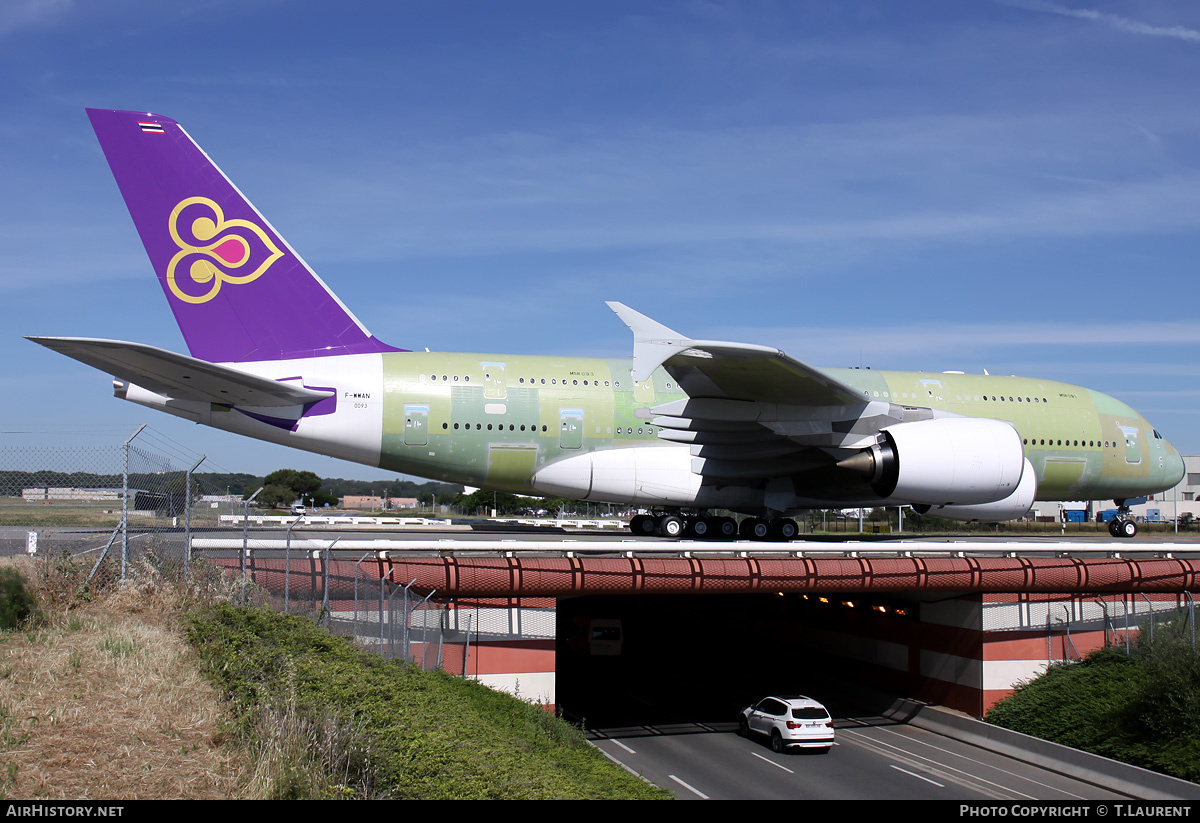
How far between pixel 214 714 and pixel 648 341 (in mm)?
11005

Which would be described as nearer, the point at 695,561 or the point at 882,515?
the point at 695,561

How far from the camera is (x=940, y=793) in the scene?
16281mm

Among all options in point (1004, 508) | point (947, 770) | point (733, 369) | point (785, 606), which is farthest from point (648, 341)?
point (785, 606)

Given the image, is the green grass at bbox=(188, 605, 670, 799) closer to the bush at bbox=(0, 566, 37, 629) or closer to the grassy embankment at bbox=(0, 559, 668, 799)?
the grassy embankment at bbox=(0, 559, 668, 799)

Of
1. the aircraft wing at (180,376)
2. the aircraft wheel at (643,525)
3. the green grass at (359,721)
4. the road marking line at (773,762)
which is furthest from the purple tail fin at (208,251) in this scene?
the road marking line at (773,762)

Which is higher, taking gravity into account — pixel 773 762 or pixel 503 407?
pixel 503 407

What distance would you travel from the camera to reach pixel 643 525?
81.7 ft

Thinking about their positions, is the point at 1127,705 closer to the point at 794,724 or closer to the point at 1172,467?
the point at 794,724

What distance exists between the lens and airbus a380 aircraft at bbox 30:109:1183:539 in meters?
20.8

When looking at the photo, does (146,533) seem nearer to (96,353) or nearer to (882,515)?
(96,353)

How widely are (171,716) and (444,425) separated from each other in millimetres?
14302

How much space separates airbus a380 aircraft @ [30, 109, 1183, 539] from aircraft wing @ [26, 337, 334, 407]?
0.21ft
